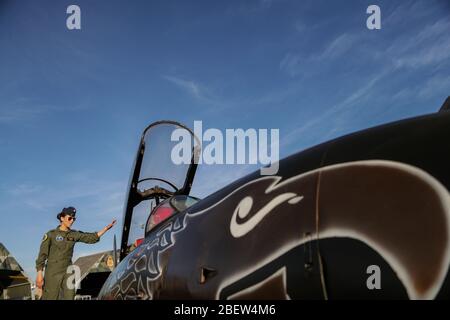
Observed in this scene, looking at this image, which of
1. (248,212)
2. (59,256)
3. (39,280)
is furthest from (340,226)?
(59,256)

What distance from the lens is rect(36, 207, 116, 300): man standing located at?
212 inches

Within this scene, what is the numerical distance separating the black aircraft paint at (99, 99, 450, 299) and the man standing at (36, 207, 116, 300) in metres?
3.88

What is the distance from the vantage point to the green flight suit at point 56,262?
17.7 ft

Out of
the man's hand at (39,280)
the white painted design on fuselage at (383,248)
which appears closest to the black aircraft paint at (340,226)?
the white painted design on fuselage at (383,248)

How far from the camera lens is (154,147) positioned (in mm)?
5023

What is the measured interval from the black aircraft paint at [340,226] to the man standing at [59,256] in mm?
3878

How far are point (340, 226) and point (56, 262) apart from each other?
5096 mm

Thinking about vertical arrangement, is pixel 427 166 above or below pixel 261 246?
above

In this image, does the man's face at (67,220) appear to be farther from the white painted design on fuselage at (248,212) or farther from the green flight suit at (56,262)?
the white painted design on fuselage at (248,212)

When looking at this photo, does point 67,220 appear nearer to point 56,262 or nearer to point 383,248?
point 56,262

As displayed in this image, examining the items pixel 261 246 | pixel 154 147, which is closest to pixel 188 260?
pixel 261 246
